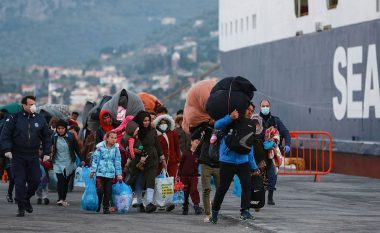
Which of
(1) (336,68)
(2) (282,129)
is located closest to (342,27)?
(1) (336,68)

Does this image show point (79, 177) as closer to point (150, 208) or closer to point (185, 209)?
point (150, 208)

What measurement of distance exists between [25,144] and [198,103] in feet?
8.62

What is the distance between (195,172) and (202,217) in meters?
0.81

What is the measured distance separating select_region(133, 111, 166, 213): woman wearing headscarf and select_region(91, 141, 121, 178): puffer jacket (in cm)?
47

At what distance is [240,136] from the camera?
17250mm

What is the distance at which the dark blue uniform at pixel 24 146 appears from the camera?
19312mm

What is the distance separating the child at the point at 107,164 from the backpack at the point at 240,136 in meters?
3.07

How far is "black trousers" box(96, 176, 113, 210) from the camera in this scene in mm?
20000

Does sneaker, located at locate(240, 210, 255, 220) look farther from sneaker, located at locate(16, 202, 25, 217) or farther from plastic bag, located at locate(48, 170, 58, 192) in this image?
plastic bag, located at locate(48, 170, 58, 192)

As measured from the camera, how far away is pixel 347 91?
32906mm

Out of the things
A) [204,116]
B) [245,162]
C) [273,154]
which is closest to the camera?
[245,162]

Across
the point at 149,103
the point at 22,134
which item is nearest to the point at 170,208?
the point at 22,134

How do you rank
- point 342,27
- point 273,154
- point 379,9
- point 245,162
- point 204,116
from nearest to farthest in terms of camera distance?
point 245,162 < point 204,116 < point 273,154 < point 379,9 < point 342,27

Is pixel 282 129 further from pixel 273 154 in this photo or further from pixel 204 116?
pixel 204 116
